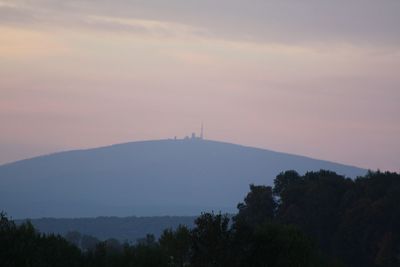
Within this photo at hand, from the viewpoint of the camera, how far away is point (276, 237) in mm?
41156

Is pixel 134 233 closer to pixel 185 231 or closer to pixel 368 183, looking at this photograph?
pixel 368 183

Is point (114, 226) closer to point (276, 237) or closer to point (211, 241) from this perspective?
point (276, 237)

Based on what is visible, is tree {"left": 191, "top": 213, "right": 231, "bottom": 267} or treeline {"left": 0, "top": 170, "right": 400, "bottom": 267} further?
tree {"left": 191, "top": 213, "right": 231, "bottom": 267}

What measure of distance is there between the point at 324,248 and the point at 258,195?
8.42 metres

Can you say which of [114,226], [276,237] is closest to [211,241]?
[276,237]

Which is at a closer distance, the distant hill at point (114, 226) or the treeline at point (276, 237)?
the treeline at point (276, 237)

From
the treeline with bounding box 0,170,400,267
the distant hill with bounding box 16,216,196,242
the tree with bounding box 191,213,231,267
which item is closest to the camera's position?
the treeline with bounding box 0,170,400,267

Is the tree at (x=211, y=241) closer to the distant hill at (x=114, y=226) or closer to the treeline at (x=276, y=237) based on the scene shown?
the treeline at (x=276, y=237)

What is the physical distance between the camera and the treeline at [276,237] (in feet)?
124

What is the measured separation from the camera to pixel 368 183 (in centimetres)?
6706

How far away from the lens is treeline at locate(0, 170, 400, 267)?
124ft

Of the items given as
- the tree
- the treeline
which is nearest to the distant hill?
the treeline

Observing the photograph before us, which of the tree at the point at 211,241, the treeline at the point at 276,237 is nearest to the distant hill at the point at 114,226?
the treeline at the point at 276,237

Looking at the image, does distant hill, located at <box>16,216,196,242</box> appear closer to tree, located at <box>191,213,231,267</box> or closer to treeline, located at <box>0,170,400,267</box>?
treeline, located at <box>0,170,400,267</box>
